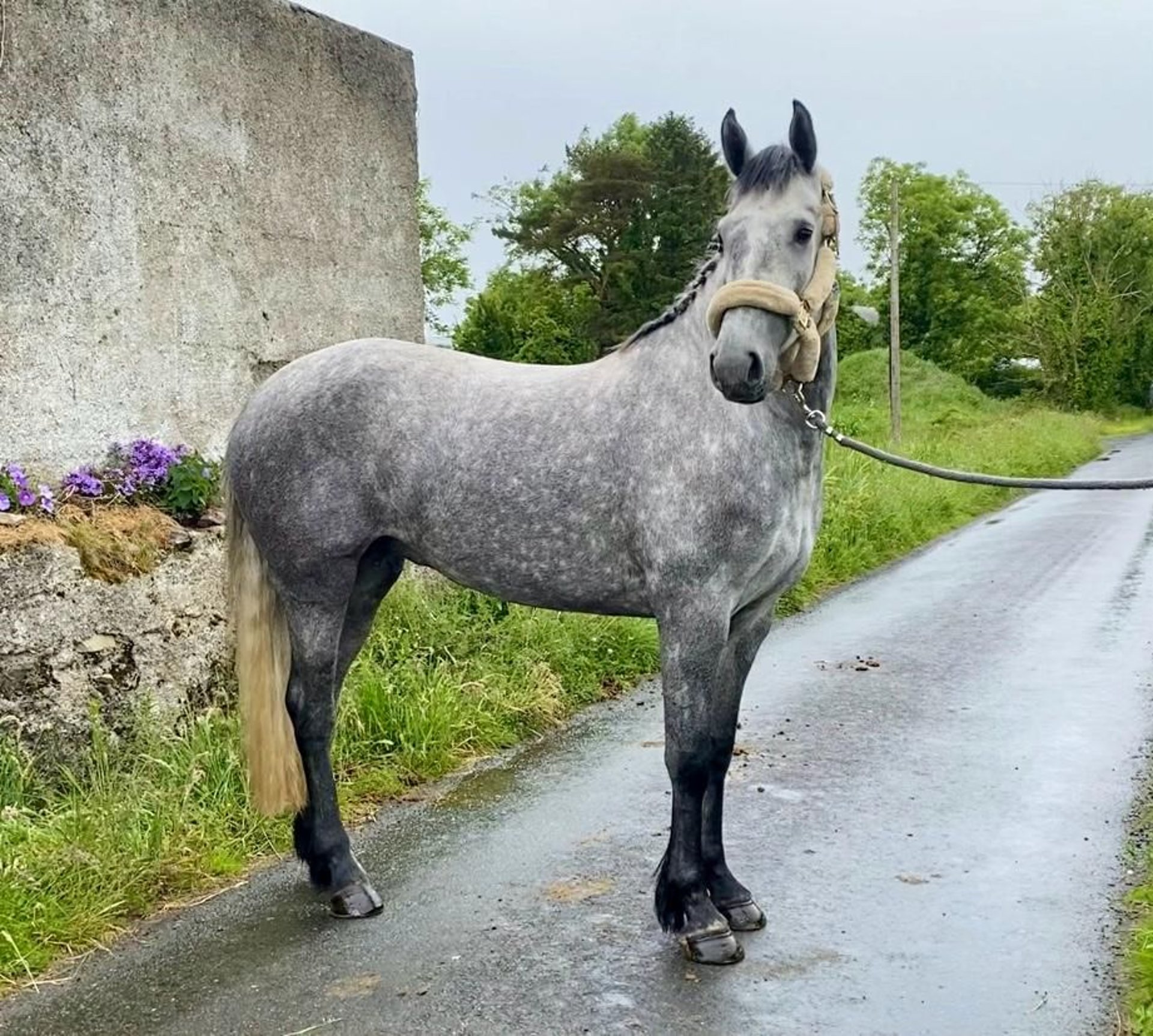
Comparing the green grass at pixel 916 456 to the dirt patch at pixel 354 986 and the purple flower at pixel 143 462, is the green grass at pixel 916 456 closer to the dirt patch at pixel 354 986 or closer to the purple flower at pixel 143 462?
the purple flower at pixel 143 462

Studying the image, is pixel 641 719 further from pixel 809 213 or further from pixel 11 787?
pixel 809 213

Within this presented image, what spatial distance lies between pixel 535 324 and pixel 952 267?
18.1 metres

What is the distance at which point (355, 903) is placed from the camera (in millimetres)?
3666

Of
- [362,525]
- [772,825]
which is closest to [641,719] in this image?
[772,825]

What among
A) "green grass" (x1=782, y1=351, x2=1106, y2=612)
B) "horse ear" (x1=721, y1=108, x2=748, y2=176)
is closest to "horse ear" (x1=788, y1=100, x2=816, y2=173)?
"horse ear" (x1=721, y1=108, x2=748, y2=176)

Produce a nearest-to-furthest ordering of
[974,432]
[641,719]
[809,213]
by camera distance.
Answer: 1. [809,213]
2. [641,719]
3. [974,432]

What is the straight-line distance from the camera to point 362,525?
146 inches

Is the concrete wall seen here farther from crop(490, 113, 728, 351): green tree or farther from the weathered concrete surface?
crop(490, 113, 728, 351): green tree

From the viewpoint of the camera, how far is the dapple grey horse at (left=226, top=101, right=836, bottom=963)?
3217mm

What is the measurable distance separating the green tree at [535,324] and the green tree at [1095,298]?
52.7 feet

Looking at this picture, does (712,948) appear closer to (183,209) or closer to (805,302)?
(805,302)

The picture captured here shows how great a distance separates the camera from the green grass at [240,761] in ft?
11.7

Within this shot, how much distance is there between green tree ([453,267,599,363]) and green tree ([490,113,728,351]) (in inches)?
15.8

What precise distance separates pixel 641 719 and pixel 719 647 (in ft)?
8.84
